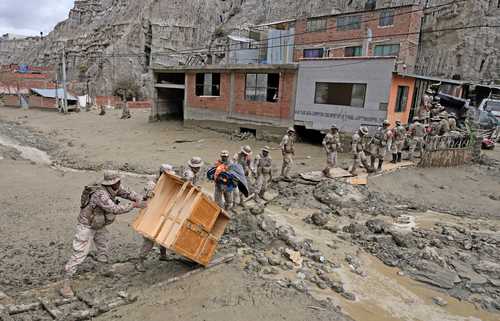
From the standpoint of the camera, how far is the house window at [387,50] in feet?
95.3

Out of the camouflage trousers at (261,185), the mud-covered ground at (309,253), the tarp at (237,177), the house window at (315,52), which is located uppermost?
the house window at (315,52)

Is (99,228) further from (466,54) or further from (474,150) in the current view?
(466,54)

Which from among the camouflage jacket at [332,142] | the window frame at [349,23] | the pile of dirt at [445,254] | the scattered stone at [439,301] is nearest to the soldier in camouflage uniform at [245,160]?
the pile of dirt at [445,254]

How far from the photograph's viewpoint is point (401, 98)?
1695cm

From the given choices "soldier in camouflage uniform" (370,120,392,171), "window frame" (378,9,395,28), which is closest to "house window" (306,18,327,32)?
"window frame" (378,9,395,28)

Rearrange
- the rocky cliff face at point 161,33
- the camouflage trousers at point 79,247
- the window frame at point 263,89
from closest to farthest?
the camouflage trousers at point 79,247 < the window frame at point 263,89 < the rocky cliff face at point 161,33

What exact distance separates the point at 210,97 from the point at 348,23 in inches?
632

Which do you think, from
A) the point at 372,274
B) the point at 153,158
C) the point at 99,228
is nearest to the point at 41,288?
the point at 99,228

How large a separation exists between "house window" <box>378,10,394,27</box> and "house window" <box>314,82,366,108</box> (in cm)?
1618

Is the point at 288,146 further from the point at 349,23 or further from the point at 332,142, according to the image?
the point at 349,23

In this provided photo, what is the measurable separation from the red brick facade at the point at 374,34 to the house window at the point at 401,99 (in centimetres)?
1131

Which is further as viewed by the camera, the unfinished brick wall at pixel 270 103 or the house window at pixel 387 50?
the house window at pixel 387 50

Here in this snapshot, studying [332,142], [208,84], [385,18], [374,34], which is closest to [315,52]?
[374,34]

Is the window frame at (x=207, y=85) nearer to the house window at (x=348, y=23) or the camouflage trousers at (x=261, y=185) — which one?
the camouflage trousers at (x=261, y=185)
